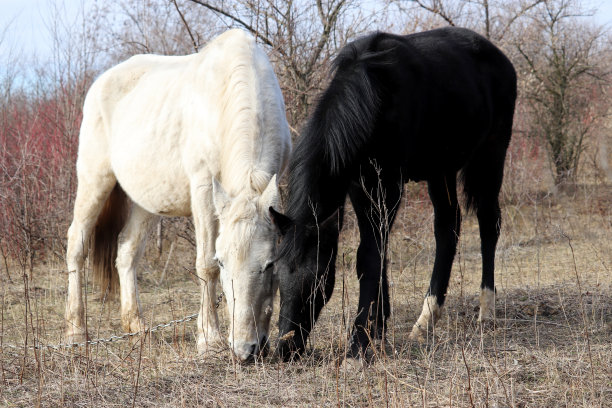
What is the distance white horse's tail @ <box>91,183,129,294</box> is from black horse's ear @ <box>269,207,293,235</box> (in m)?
2.72

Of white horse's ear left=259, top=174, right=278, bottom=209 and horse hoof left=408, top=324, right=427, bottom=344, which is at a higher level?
white horse's ear left=259, top=174, right=278, bottom=209

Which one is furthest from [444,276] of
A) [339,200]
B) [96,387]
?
[96,387]

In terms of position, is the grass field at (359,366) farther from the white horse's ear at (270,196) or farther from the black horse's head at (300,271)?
the white horse's ear at (270,196)

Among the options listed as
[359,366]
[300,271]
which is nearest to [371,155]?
[300,271]

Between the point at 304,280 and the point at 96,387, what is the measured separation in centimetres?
119

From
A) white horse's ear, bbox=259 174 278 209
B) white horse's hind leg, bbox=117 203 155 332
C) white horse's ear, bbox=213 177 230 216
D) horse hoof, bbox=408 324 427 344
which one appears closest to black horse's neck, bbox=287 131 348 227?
white horse's ear, bbox=259 174 278 209

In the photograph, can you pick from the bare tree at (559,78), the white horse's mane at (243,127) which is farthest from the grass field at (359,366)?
the bare tree at (559,78)

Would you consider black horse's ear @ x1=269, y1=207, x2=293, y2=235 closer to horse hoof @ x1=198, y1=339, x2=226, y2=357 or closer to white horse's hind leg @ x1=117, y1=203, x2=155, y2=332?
→ horse hoof @ x1=198, y1=339, x2=226, y2=357

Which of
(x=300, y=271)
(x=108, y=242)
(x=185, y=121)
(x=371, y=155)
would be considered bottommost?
(x=300, y=271)

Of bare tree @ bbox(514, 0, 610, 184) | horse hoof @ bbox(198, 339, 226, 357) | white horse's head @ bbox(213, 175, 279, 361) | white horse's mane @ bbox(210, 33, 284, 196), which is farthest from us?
bare tree @ bbox(514, 0, 610, 184)

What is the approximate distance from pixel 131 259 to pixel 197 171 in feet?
5.17

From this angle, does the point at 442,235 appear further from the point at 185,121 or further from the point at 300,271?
the point at 185,121

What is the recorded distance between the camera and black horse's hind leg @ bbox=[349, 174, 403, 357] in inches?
139

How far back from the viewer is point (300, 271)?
135 inches
